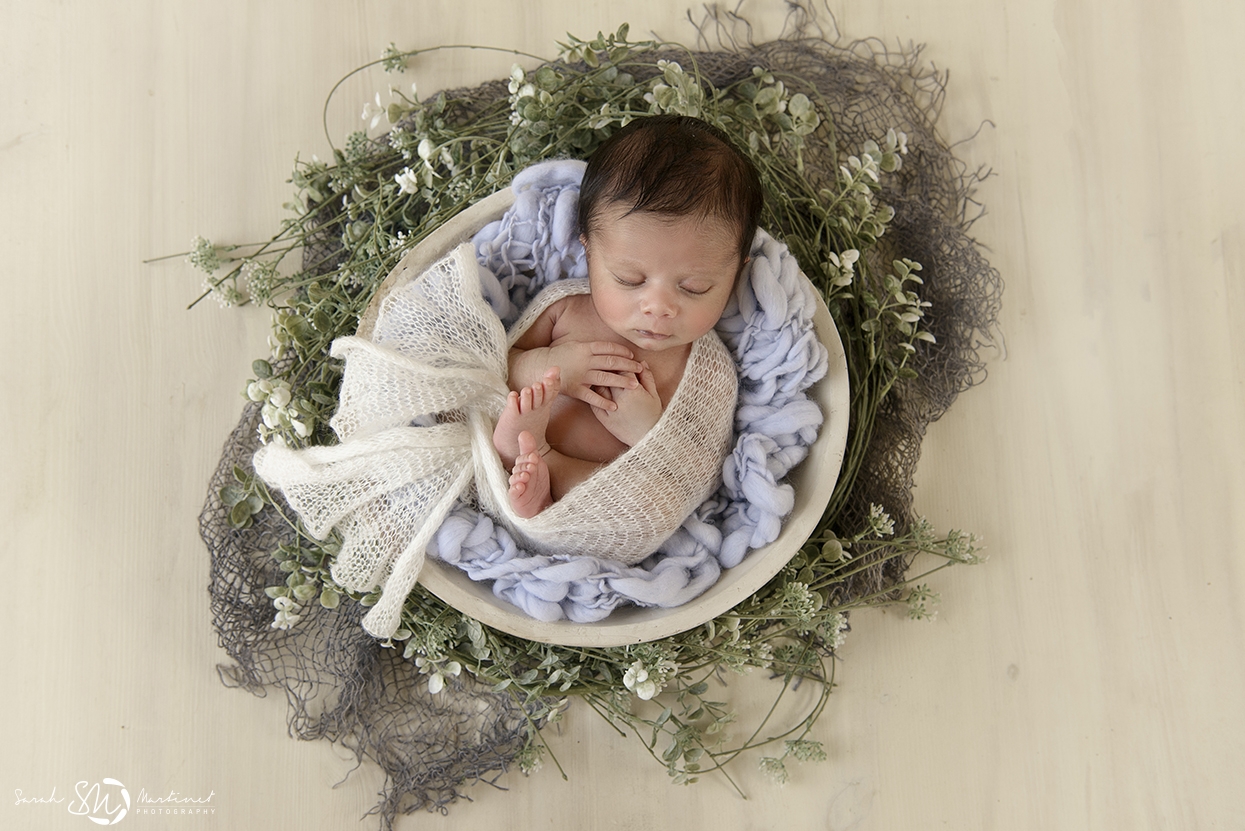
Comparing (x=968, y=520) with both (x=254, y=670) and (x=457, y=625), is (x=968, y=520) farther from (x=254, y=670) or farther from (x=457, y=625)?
(x=254, y=670)

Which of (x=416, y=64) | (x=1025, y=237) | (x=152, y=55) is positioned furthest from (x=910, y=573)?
(x=152, y=55)

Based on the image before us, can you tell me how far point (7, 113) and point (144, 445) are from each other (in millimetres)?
685

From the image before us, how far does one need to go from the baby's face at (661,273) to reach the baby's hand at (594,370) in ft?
0.19

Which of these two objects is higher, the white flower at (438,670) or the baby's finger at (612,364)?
the baby's finger at (612,364)

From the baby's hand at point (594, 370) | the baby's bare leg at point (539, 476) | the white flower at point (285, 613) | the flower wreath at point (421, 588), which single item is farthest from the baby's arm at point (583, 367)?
the white flower at point (285, 613)

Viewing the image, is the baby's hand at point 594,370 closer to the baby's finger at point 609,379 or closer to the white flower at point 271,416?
the baby's finger at point 609,379

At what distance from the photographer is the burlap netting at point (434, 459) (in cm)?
126

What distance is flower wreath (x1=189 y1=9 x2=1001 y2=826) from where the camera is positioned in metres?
1.42

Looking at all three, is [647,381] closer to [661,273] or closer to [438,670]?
[661,273]

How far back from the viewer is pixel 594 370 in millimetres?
1328

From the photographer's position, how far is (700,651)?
139cm

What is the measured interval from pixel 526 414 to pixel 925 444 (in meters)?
0.82

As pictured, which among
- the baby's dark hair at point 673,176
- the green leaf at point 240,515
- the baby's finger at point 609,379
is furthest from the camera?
the green leaf at point 240,515

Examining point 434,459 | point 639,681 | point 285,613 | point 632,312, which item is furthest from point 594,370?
point 285,613
